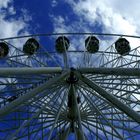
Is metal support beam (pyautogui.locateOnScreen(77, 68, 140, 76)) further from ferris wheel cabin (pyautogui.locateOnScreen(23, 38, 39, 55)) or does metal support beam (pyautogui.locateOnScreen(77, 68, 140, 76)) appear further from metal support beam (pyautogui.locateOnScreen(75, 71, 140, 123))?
ferris wheel cabin (pyautogui.locateOnScreen(23, 38, 39, 55))

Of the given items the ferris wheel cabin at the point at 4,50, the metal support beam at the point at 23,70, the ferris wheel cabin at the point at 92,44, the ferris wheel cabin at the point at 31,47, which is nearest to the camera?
the metal support beam at the point at 23,70

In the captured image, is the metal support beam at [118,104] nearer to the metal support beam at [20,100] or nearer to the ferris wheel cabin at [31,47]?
the metal support beam at [20,100]

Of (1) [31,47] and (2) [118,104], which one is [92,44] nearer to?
(1) [31,47]

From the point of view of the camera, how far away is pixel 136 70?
1852 cm

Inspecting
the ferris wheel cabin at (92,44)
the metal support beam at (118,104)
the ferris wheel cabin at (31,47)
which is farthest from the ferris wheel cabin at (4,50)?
the metal support beam at (118,104)

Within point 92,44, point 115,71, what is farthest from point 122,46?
point 115,71

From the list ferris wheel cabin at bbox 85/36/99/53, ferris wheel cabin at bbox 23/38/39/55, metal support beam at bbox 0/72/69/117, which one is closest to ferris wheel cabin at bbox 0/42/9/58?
ferris wheel cabin at bbox 23/38/39/55

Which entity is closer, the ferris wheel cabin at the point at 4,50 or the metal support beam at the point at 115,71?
the metal support beam at the point at 115,71

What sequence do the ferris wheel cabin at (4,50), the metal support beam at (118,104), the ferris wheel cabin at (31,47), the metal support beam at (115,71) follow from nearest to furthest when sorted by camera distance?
the metal support beam at (118,104), the metal support beam at (115,71), the ferris wheel cabin at (4,50), the ferris wheel cabin at (31,47)

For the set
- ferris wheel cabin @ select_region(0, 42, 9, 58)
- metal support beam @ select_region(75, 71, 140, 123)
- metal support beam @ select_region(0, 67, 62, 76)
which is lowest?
metal support beam @ select_region(75, 71, 140, 123)

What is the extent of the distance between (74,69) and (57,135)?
11238 mm

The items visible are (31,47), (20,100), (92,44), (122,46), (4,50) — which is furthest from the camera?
(92,44)

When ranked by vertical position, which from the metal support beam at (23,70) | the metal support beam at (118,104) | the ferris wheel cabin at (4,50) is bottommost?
the metal support beam at (118,104)

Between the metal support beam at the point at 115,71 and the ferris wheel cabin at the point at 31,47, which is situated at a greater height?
the ferris wheel cabin at the point at 31,47
